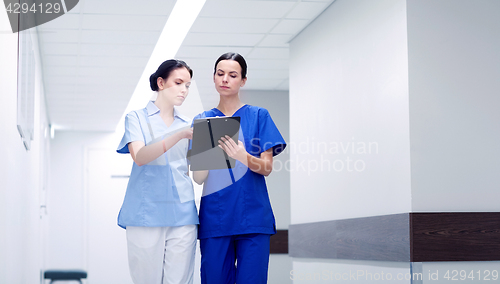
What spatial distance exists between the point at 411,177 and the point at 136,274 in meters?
1.77

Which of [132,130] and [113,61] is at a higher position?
[113,61]

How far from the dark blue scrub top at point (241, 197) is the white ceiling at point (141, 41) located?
1.23 meters

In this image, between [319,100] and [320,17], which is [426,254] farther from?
[320,17]

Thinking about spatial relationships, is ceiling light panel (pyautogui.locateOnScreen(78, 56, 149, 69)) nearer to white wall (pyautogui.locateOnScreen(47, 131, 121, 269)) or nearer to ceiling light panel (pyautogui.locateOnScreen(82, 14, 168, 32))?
ceiling light panel (pyautogui.locateOnScreen(82, 14, 168, 32))

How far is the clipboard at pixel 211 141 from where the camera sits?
1.94 metres

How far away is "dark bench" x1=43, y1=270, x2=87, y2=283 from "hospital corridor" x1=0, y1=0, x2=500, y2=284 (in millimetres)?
20

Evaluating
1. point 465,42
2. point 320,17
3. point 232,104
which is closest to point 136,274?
point 232,104

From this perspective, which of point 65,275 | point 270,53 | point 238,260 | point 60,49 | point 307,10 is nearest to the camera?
point 238,260

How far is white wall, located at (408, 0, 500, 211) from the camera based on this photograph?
3.14 meters

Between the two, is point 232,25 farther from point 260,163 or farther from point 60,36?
point 260,163

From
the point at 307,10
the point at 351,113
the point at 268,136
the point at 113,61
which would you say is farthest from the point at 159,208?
the point at 113,61

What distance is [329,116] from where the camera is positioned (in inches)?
174

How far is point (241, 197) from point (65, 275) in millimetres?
4119

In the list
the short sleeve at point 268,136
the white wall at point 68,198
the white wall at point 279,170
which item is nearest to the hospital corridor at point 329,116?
the short sleeve at point 268,136
